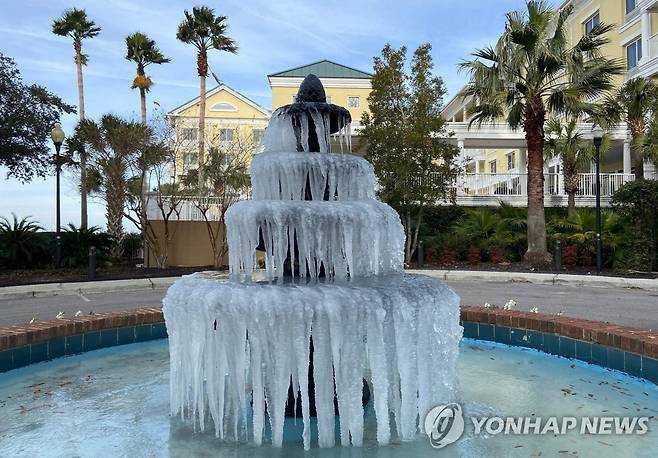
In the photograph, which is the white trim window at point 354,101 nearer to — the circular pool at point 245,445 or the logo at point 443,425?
the circular pool at point 245,445

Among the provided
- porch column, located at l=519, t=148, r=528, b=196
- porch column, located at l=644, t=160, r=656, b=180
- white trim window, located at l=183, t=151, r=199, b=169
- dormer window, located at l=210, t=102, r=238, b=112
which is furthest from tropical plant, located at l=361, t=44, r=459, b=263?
dormer window, located at l=210, t=102, r=238, b=112

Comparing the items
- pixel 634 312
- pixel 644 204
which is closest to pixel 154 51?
pixel 644 204

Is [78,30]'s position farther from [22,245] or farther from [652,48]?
[652,48]

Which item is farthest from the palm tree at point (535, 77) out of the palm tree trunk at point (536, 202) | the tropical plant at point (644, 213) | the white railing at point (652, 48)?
the white railing at point (652, 48)

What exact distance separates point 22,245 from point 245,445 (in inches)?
677

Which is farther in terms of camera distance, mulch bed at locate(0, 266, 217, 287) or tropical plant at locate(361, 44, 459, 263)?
tropical plant at locate(361, 44, 459, 263)

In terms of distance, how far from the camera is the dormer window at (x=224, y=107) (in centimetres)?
4181

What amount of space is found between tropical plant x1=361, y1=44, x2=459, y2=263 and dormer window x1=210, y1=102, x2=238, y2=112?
2475cm

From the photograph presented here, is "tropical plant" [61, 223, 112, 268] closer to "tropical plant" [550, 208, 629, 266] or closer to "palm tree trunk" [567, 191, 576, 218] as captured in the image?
"tropical plant" [550, 208, 629, 266]

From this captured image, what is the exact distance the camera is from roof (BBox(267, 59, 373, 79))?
43.9 metres

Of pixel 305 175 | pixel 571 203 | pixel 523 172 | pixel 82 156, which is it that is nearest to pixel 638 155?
pixel 571 203

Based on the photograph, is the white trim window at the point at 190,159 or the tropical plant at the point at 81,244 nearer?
the tropical plant at the point at 81,244

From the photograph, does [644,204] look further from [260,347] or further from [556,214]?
[260,347]

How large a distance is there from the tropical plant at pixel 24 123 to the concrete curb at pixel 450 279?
1154 centimetres
